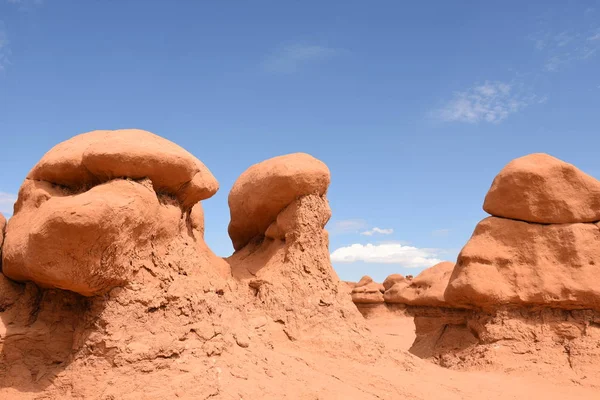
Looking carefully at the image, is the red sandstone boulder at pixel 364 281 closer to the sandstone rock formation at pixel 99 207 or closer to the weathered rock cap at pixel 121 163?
the sandstone rock formation at pixel 99 207

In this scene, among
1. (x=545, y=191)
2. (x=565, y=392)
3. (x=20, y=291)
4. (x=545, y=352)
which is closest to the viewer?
(x=20, y=291)

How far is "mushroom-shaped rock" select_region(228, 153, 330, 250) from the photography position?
657cm

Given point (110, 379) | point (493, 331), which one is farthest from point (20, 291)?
point (493, 331)

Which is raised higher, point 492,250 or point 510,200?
point 510,200

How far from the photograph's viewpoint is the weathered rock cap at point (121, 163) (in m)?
4.98

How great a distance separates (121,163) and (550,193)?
22.4 ft

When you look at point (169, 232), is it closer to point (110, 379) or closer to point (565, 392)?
point (110, 379)

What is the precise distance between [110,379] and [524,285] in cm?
652

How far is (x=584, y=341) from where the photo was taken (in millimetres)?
8188

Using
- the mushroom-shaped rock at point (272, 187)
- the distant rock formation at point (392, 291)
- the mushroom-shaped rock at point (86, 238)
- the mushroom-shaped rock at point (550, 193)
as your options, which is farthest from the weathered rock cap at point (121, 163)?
the distant rock formation at point (392, 291)

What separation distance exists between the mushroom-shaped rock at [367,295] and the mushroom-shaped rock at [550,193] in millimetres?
12321

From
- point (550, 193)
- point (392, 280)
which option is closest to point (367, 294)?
point (392, 280)

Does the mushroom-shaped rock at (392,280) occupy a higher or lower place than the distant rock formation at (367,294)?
higher

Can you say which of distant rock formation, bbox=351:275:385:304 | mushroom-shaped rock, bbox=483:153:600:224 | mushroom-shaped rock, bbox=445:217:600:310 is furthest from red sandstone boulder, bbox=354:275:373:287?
mushroom-shaped rock, bbox=483:153:600:224
